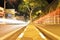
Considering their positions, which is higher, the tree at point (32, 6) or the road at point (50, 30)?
the tree at point (32, 6)

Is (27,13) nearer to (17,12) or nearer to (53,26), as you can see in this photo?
(17,12)

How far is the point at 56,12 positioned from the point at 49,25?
24 cm

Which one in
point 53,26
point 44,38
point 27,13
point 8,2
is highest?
point 8,2

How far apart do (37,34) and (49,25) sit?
266mm

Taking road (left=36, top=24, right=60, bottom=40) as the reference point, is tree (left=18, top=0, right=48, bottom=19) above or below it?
above

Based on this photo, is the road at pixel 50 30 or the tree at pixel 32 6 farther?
the tree at pixel 32 6

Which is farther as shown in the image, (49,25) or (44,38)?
(49,25)

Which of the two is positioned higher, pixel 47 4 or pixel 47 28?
pixel 47 4

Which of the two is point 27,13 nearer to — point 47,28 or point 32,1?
point 32,1

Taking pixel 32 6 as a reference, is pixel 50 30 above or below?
below

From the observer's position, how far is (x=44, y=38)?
268cm

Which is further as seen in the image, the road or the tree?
the tree

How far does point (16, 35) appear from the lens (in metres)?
2.73

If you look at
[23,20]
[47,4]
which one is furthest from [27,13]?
[47,4]
